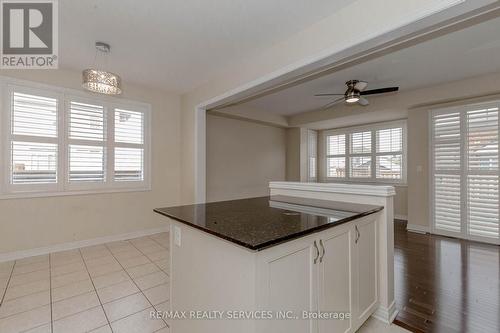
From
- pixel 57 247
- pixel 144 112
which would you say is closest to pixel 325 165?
pixel 144 112

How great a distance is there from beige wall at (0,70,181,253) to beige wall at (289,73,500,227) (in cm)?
400

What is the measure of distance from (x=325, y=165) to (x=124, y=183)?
5.63 metres

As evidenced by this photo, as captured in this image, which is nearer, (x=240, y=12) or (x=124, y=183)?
(x=240, y=12)

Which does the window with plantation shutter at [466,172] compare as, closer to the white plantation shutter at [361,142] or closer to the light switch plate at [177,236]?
the white plantation shutter at [361,142]

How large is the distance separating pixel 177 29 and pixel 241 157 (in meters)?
3.62

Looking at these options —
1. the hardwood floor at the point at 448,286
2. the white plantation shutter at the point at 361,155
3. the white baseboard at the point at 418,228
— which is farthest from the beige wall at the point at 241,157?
the hardwood floor at the point at 448,286

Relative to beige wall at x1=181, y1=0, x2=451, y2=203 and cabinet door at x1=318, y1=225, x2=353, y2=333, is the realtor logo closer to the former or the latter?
beige wall at x1=181, y1=0, x2=451, y2=203

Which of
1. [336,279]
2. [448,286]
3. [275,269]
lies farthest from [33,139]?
[448,286]

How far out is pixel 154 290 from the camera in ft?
7.75

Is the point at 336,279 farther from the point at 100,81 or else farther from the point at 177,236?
the point at 100,81

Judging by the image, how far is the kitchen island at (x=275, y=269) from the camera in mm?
1112

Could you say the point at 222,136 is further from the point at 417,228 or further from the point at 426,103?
the point at 417,228

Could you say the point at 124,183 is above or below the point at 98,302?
above

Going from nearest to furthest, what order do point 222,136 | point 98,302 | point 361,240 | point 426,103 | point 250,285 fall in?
point 250,285
point 361,240
point 98,302
point 426,103
point 222,136
